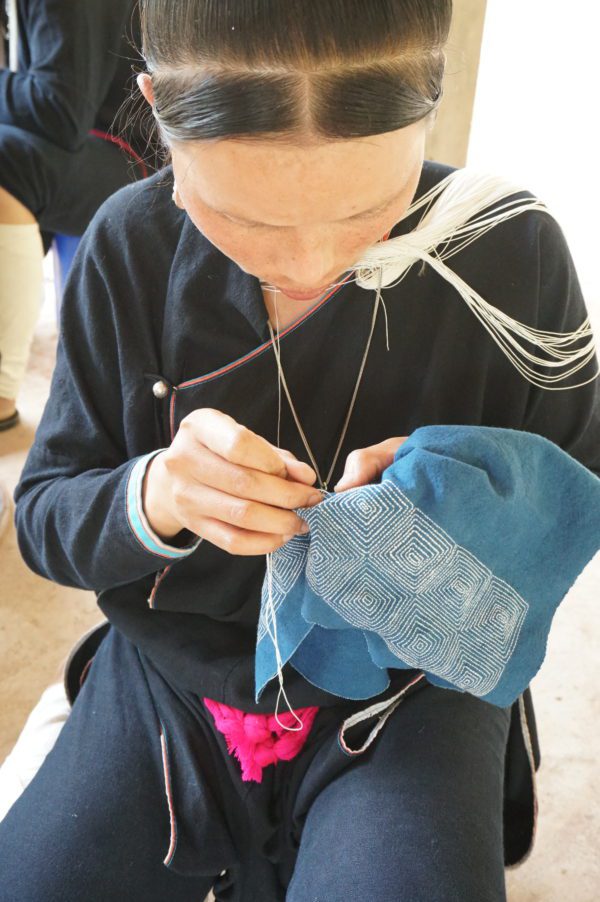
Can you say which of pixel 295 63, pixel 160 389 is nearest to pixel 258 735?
pixel 160 389

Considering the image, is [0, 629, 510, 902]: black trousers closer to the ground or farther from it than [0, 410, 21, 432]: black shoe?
farther from it

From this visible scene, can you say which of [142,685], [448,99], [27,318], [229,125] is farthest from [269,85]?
[27,318]

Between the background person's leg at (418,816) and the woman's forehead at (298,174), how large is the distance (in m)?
0.59

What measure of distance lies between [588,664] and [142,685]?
103 cm

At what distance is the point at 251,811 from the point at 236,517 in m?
0.43

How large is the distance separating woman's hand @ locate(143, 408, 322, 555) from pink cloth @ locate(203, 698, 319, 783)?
0.31m

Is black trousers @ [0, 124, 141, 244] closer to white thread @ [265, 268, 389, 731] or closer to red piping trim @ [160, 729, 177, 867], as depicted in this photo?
white thread @ [265, 268, 389, 731]

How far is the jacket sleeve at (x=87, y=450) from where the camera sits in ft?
3.08

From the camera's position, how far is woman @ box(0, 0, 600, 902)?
80cm

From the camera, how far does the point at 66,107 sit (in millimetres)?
1923

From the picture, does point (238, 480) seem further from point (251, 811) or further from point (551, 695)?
point (551, 695)

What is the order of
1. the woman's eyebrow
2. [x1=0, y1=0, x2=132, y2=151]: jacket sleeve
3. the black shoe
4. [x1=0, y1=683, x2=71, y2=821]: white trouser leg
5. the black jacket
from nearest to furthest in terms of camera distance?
1. the woman's eyebrow
2. the black jacket
3. [x1=0, y1=683, x2=71, y2=821]: white trouser leg
4. [x1=0, y1=0, x2=132, y2=151]: jacket sleeve
5. the black shoe

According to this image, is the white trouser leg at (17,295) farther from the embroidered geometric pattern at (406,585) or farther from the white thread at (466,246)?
the embroidered geometric pattern at (406,585)

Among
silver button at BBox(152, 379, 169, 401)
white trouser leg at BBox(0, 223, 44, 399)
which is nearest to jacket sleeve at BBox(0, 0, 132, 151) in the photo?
white trouser leg at BBox(0, 223, 44, 399)
